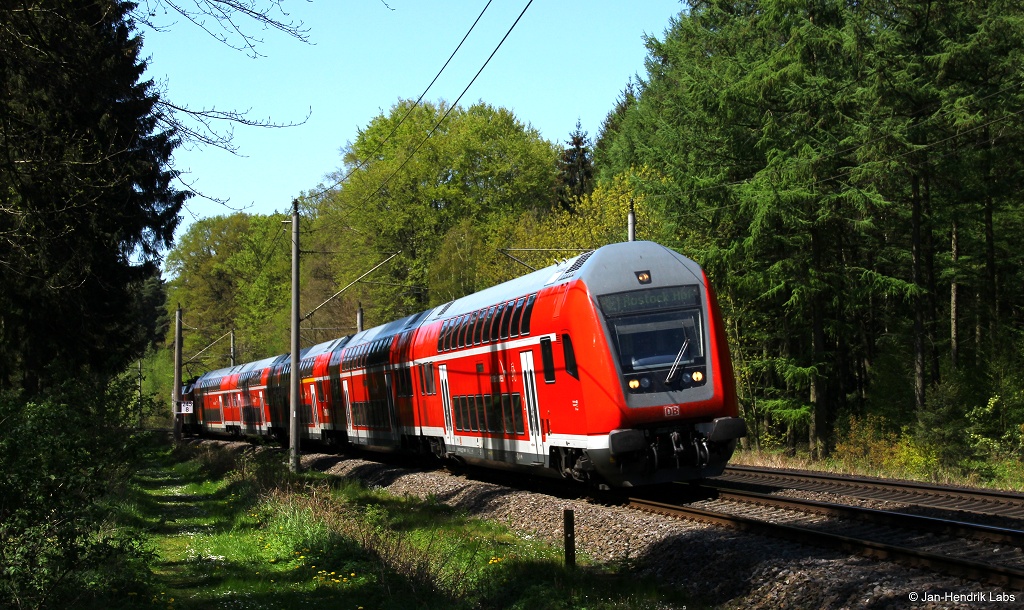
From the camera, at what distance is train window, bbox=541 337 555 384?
52.3 ft

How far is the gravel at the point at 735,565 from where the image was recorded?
27.4 ft

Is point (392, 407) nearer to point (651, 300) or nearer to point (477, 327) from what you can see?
point (477, 327)

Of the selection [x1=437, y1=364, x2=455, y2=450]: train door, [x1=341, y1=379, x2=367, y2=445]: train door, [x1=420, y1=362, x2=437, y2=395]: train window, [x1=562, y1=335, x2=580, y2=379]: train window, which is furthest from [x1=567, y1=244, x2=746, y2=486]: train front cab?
[x1=341, y1=379, x2=367, y2=445]: train door

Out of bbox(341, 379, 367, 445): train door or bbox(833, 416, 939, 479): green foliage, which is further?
bbox(341, 379, 367, 445): train door

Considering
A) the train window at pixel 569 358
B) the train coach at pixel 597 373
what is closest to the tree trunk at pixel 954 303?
the train coach at pixel 597 373

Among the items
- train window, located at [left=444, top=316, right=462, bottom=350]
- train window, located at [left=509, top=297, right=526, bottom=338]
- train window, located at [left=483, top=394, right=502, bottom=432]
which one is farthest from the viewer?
train window, located at [left=444, top=316, right=462, bottom=350]

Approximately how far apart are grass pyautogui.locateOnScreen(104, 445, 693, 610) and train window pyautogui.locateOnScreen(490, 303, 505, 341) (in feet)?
10.0

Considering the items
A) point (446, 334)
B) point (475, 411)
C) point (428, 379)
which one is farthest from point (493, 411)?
point (428, 379)

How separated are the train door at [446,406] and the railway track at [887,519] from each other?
586 cm

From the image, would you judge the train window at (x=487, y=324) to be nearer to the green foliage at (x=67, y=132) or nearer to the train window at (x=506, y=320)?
the train window at (x=506, y=320)

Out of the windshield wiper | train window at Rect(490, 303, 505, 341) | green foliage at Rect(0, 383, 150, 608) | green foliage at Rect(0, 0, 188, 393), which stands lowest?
Answer: green foliage at Rect(0, 383, 150, 608)

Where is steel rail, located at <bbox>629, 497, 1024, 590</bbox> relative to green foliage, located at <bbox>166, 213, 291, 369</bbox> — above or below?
below

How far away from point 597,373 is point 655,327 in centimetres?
113

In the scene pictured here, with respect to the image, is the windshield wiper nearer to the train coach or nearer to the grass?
the train coach
